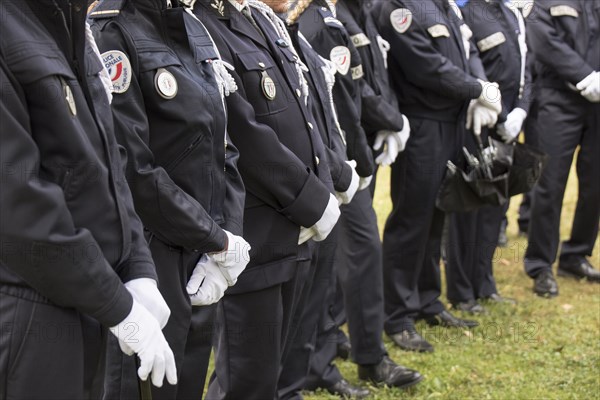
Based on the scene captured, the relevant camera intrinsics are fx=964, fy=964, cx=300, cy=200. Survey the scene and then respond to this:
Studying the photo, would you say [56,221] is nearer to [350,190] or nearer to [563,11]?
[350,190]

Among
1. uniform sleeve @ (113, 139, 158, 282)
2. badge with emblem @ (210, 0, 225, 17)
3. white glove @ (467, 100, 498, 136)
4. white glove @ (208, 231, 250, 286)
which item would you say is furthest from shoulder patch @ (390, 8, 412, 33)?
uniform sleeve @ (113, 139, 158, 282)

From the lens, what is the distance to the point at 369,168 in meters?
4.25

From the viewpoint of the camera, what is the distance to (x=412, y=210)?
494 centimetres

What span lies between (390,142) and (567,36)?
1727 millimetres

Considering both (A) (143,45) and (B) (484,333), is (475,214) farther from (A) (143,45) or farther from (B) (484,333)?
(A) (143,45)

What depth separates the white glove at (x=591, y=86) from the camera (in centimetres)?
554

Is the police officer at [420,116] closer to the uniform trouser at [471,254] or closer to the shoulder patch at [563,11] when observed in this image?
the uniform trouser at [471,254]

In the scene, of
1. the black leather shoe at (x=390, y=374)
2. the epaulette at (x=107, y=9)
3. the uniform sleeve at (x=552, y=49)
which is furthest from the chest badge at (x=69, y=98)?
the uniform sleeve at (x=552, y=49)

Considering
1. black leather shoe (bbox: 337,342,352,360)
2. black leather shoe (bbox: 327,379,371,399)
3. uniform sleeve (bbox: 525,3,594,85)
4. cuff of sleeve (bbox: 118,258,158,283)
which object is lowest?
black leather shoe (bbox: 337,342,352,360)

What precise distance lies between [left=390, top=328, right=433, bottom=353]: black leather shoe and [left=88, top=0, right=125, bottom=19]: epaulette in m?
2.78

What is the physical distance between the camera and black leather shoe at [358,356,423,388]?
4.30m

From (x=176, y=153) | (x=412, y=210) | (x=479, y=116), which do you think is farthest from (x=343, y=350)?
(x=176, y=153)

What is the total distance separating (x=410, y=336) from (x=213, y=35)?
2.37 meters

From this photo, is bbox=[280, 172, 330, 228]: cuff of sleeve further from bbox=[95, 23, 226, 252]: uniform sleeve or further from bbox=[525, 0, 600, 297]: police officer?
bbox=[525, 0, 600, 297]: police officer
